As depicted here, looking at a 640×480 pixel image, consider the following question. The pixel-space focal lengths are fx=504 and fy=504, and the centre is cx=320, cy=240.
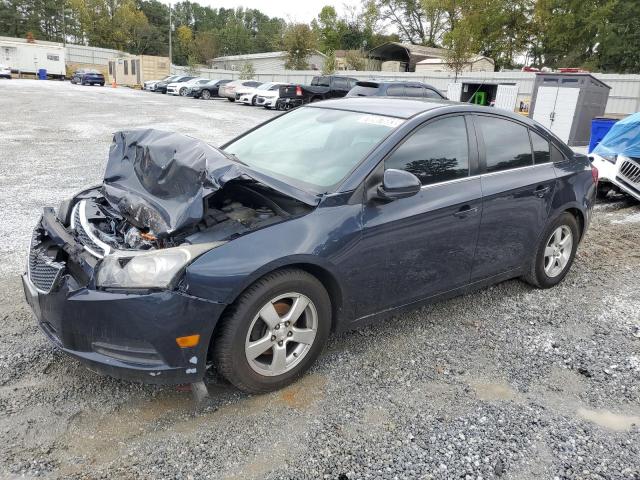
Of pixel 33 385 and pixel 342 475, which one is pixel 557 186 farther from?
pixel 33 385

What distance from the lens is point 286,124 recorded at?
406cm

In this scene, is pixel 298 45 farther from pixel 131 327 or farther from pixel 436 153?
pixel 131 327

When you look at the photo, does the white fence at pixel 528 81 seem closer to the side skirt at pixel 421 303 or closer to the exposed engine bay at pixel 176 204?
the side skirt at pixel 421 303

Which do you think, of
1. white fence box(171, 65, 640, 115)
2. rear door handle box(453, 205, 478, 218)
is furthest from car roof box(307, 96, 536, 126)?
white fence box(171, 65, 640, 115)

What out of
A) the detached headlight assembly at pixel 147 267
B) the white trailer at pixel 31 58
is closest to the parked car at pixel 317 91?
the detached headlight assembly at pixel 147 267

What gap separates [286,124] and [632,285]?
11.7ft

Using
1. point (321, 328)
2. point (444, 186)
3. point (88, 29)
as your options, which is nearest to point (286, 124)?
point (444, 186)

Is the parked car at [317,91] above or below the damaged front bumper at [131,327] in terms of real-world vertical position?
above

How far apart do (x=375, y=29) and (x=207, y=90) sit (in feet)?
131

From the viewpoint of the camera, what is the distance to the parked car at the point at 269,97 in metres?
25.5

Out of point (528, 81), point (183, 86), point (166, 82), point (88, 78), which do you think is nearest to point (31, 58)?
point (88, 78)

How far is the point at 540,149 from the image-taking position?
426 cm

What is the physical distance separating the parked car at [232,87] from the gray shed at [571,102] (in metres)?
16.9

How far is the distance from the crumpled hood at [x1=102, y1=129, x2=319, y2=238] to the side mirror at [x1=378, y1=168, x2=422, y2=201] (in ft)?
1.39
